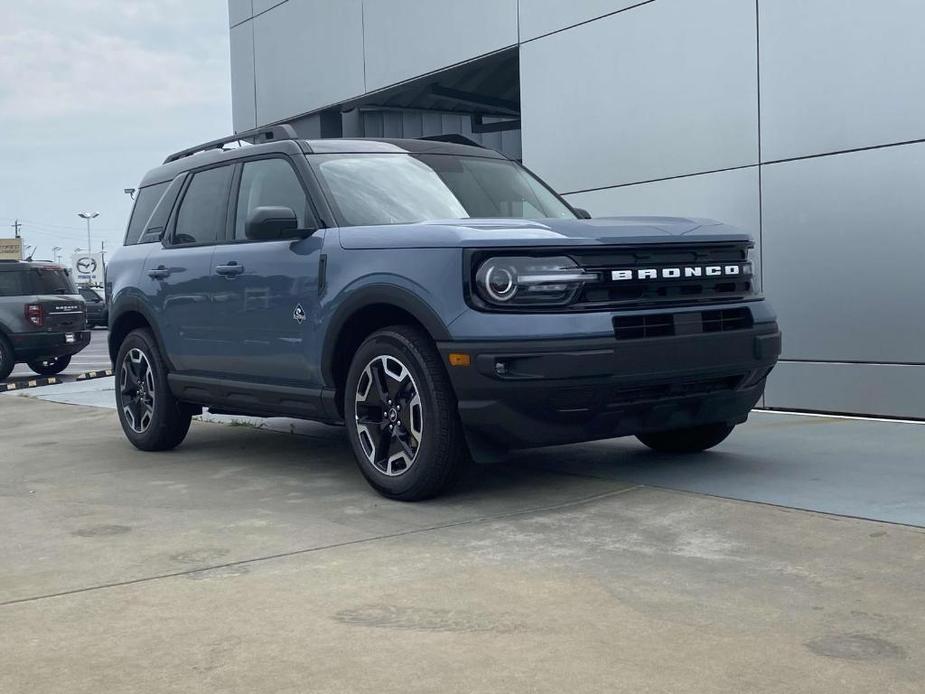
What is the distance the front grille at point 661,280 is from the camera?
528cm

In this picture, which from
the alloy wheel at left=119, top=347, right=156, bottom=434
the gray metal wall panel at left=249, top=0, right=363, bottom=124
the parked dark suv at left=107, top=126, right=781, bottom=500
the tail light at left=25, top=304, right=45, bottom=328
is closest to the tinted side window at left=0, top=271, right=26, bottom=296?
the tail light at left=25, top=304, right=45, bottom=328

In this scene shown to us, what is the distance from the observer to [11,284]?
58.6ft

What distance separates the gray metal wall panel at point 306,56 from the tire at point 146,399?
736 centimetres

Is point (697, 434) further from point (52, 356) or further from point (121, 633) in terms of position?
point (52, 356)

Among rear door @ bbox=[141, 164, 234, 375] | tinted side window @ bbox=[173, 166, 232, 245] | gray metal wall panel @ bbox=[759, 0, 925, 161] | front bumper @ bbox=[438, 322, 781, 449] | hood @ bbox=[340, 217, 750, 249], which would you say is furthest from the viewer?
gray metal wall panel @ bbox=[759, 0, 925, 161]

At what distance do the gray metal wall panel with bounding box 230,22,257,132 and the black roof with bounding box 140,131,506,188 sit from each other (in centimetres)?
956

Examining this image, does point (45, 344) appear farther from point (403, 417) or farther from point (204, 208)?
point (403, 417)

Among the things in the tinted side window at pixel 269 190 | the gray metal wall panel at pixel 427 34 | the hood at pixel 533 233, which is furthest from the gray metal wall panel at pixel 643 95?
the tinted side window at pixel 269 190

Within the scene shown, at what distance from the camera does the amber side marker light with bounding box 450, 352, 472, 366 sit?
5.15m

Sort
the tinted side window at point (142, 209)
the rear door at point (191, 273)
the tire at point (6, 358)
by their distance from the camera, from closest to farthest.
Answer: the rear door at point (191, 273)
the tinted side window at point (142, 209)
the tire at point (6, 358)

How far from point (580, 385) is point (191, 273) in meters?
3.04

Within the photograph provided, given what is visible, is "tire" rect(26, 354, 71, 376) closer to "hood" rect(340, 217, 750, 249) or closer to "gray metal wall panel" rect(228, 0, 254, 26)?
"gray metal wall panel" rect(228, 0, 254, 26)

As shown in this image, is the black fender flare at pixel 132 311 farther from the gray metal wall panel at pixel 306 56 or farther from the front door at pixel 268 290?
the gray metal wall panel at pixel 306 56

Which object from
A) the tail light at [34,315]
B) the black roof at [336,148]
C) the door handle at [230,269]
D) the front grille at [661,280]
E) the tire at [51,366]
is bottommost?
the tire at [51,366]
